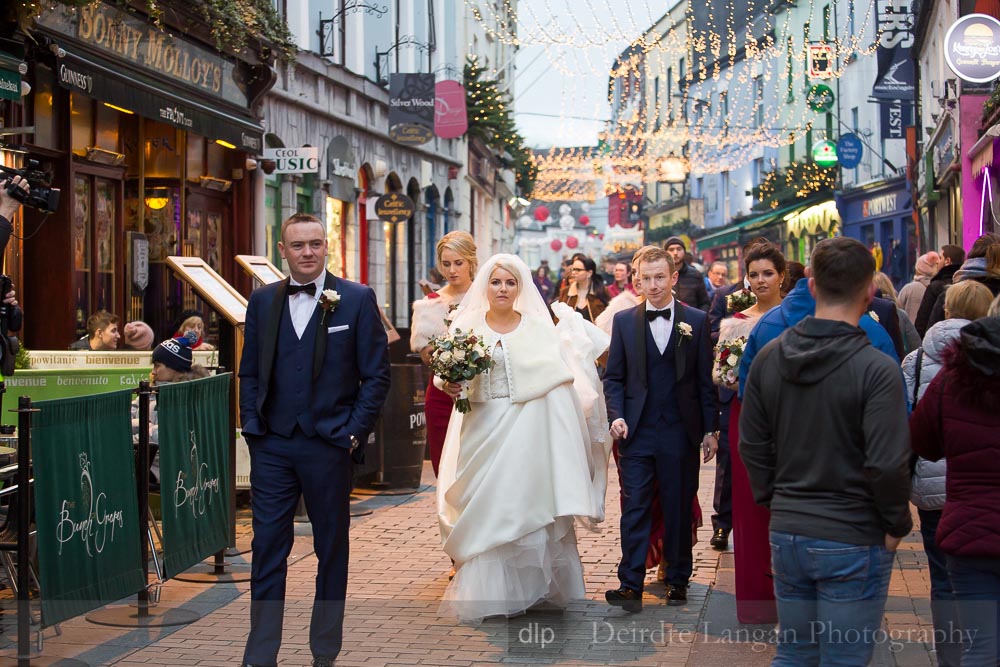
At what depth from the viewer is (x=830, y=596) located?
4.17 metres

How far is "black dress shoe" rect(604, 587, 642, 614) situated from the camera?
287 inches

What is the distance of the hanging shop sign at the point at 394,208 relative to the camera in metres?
27.1

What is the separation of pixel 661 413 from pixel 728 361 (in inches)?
21.7

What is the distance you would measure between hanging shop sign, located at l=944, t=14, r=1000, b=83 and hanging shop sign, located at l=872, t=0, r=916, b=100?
49.4ft

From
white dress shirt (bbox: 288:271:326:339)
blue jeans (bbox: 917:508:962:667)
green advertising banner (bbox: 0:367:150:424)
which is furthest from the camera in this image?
green advertising banner (bbox: 0:367:150:424)

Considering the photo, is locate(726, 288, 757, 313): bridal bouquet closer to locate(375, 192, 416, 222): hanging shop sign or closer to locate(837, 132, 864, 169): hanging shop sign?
locate(375, 192, 416, 222): hanging shop sign

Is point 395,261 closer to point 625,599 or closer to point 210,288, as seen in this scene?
point 210,288

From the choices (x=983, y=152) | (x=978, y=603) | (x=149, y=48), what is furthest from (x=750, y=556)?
(x=983, y=152)

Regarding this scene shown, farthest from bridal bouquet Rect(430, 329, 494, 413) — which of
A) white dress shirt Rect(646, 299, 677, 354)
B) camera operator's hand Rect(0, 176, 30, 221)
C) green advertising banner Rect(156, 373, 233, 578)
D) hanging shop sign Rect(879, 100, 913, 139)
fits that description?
hanging shop sign Rect(879, 100, 913, 139)

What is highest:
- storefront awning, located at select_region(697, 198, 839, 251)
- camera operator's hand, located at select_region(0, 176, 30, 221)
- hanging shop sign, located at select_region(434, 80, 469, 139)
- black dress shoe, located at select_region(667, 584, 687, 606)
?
hanging shop sign, located at select_region(434, 80, 469, 139)

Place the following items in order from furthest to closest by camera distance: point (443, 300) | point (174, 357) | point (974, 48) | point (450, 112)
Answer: point (450, 112), point (974, 48), point (443, 300), point (174, 357)

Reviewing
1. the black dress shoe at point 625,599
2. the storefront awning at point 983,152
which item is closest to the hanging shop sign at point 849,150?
the storefront awning at point 983,152

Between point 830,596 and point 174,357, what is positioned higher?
point 174,357

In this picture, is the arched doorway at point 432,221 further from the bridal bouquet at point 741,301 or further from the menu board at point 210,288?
the bridal bouquet at point 741,301
